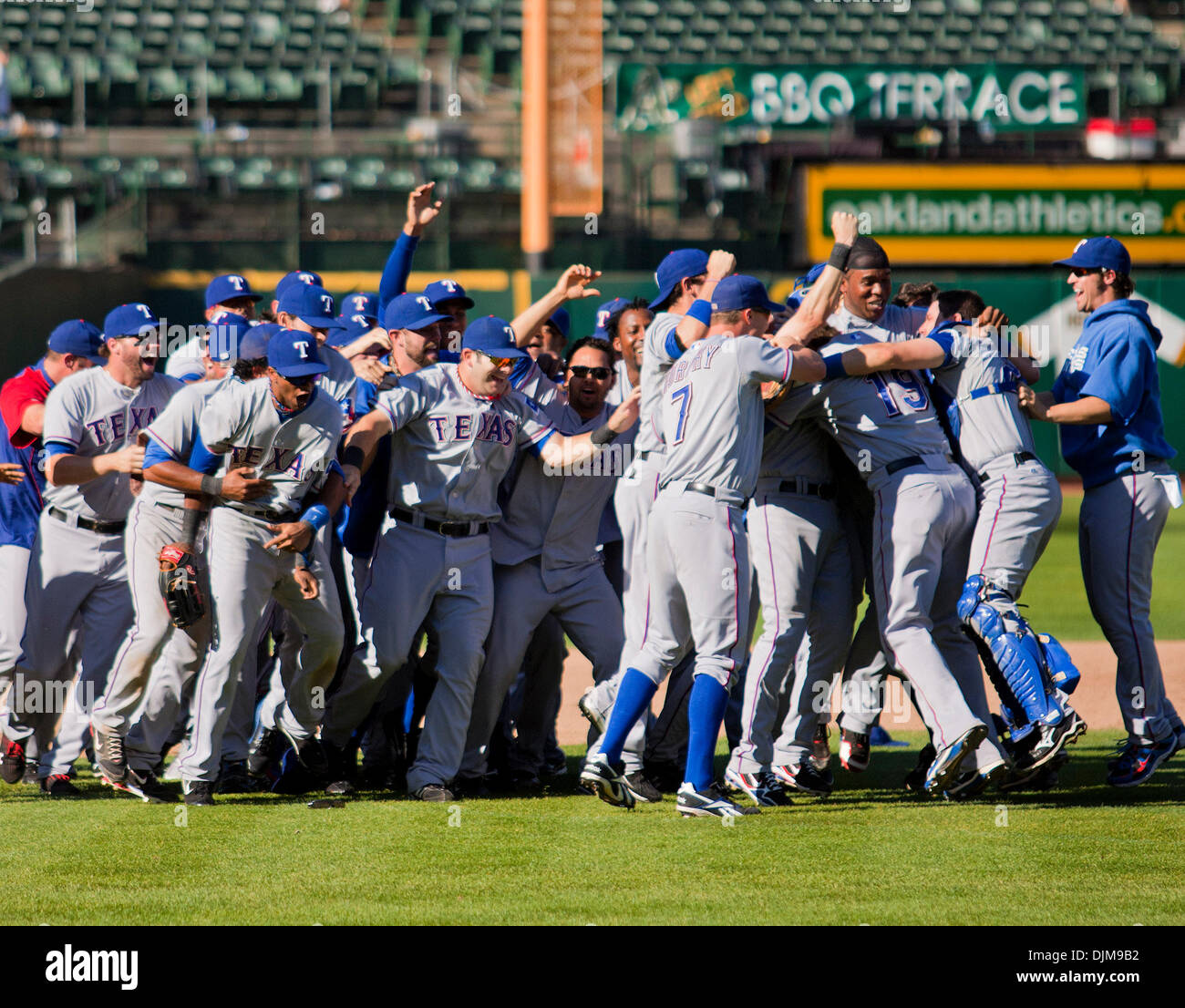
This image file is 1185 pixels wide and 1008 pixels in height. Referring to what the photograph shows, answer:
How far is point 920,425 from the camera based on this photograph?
5176 millimetres

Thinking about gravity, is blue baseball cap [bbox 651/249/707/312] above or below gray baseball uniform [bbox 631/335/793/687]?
above

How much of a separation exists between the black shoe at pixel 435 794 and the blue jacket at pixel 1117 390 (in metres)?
2.57

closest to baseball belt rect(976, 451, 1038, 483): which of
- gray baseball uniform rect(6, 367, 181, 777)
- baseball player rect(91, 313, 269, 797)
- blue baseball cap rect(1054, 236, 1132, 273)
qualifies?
blue baseball cap rect(1054, 236, 1132, 273)


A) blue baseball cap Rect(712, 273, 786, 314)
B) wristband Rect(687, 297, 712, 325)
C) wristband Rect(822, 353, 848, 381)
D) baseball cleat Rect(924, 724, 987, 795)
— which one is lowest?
baseball cleat Rect(924, 724, 987, 795)

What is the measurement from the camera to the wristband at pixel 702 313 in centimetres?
505

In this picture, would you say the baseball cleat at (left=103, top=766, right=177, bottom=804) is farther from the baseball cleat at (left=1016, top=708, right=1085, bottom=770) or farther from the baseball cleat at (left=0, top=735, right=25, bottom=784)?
the baseball cleat at (left=1016, top=708, right=1085, bottom=770)

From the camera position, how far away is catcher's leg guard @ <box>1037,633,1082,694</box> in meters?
4.79

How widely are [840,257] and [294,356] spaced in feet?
6.05

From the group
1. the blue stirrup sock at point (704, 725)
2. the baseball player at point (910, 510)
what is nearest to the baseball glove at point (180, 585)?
the blue stirrup sock at point (704, 725)

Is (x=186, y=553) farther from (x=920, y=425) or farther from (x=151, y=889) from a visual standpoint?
(x=920, y=425)

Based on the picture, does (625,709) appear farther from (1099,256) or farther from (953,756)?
(1099,256)

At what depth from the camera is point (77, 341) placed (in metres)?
6.00

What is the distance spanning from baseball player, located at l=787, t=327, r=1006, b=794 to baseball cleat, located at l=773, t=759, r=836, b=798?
0.52 meters

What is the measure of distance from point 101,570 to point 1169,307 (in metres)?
14.6
